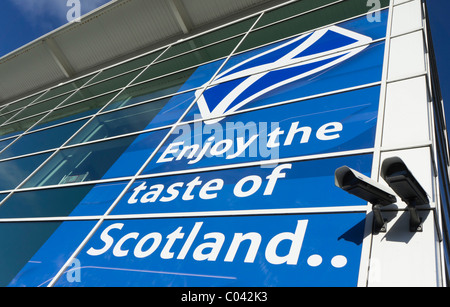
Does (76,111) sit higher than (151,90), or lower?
higher

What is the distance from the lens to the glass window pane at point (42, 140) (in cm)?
887

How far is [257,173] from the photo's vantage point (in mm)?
4207

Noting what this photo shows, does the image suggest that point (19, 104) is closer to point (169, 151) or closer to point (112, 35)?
point (112, 35)

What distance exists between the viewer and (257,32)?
9141 millimetres

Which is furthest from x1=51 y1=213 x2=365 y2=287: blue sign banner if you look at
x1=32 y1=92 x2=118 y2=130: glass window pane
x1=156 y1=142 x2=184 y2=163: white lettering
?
x1=32 y1=92 x2=118 y2=130: glass window pane

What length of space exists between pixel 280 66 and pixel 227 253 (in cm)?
428

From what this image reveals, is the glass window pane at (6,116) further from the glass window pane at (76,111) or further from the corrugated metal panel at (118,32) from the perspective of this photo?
the glass window pane at (76,111)

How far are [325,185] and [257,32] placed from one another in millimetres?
6713

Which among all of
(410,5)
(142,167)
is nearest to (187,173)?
(142,167)

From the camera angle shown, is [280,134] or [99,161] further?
[99,161]

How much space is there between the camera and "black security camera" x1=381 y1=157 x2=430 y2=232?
7.34 feet

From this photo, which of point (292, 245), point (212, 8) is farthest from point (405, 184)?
point (212, 8)

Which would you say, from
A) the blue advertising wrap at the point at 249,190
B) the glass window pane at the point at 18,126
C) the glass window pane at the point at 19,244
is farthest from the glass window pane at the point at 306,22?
the glass window pane at the point at 18,126

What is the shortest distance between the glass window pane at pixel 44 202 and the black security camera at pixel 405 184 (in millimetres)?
4920
